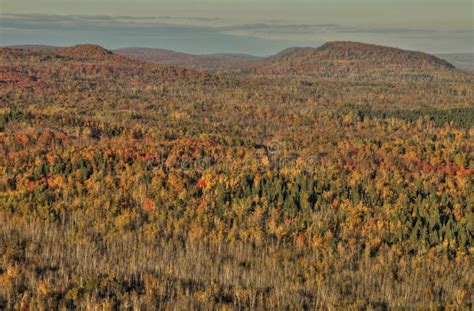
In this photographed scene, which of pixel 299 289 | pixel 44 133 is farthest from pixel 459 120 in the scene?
pixel 299 289

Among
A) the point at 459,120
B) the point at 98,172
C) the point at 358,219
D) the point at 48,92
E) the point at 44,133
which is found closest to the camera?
the point at 358,219

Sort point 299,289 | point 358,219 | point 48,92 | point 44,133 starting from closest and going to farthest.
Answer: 1. point 299,289
2. point 358,219
3. point 44,133
4. point 48,92

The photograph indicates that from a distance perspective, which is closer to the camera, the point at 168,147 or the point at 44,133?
the point at 168,147

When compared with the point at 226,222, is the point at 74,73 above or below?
below

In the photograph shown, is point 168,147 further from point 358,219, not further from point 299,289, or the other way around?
point 299,289

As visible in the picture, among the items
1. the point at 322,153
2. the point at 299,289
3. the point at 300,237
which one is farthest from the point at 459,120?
the point at 299,289

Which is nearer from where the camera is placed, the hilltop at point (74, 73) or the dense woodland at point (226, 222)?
the dense woodland at point (226, 222)

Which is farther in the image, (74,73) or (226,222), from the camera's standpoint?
(74,73)

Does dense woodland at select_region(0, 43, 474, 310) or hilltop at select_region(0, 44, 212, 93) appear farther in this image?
hilltop at select_region(0, 44, 212, 93)

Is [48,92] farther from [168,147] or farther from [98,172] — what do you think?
[98,172]
